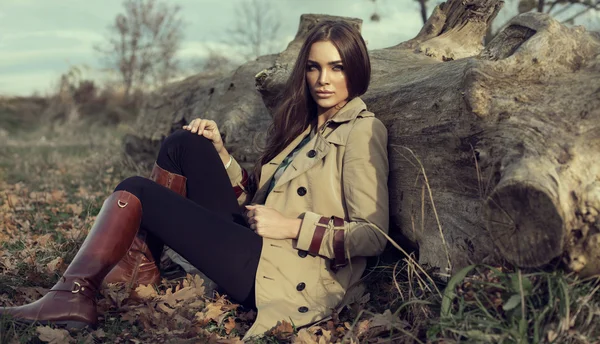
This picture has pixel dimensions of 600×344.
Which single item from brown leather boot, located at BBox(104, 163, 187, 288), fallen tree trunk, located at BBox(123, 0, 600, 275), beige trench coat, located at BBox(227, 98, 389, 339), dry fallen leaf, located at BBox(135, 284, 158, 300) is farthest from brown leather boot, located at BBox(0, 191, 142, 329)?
fallen tree trunk, located at BBox(123, 0, 600, 275)

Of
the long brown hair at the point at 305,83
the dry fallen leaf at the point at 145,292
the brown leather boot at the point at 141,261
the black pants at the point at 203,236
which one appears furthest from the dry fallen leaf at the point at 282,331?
the long brown hair at the point at 305,83

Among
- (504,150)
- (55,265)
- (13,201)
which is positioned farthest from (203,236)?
(13,201)

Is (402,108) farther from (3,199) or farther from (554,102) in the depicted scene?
(3,199)

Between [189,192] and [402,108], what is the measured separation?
137cm

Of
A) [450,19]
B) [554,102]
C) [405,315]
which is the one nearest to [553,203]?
[554,102]

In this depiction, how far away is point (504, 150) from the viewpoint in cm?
238

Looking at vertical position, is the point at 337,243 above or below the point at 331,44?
below

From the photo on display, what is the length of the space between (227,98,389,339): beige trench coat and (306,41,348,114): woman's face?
0.18 metres

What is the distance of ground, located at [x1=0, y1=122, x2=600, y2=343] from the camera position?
6.96ft

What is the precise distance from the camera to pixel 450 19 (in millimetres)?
5207

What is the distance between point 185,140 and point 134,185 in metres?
0.44

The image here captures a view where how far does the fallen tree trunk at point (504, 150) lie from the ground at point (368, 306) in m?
0.14

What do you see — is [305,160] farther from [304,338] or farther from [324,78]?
[304,338]

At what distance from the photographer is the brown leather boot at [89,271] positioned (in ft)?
8.78
